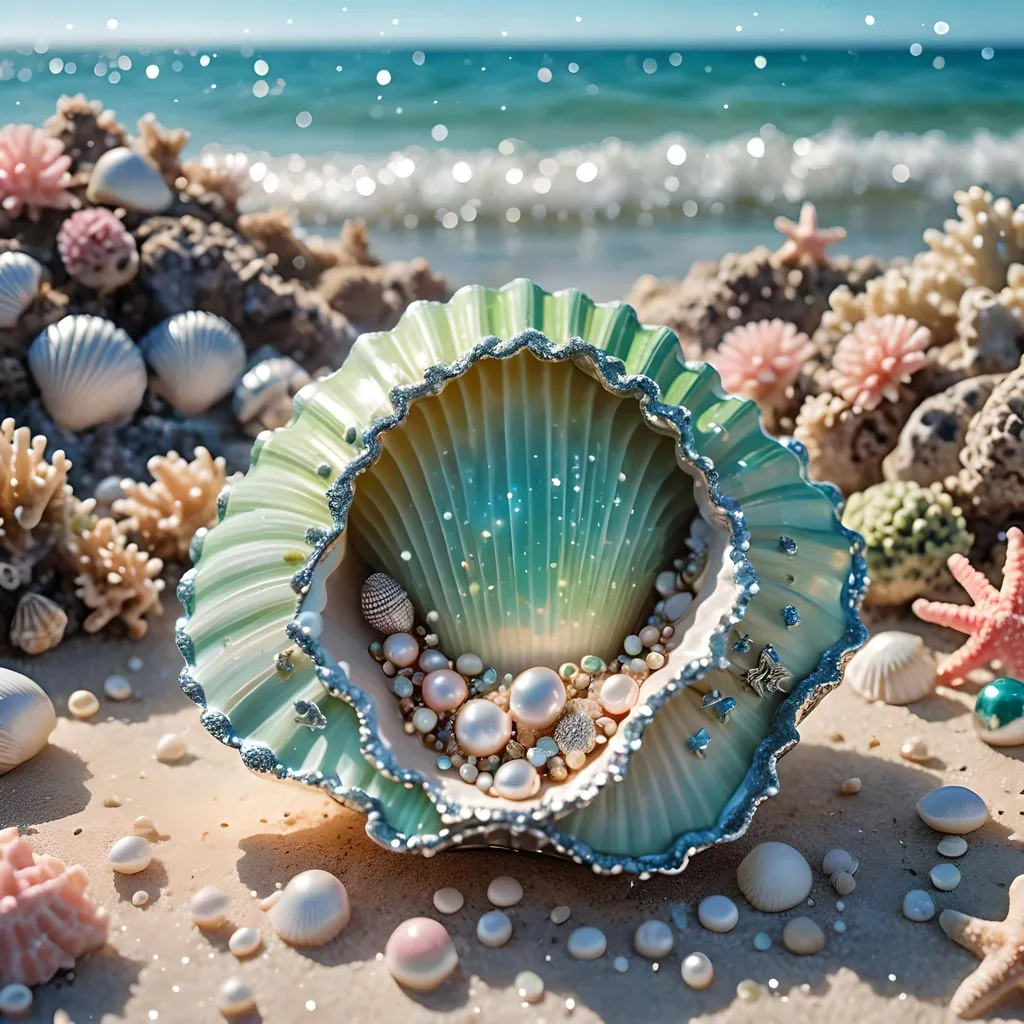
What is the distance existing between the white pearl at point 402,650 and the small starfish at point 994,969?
4.26 feet

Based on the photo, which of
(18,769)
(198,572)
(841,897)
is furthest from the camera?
(18,769)

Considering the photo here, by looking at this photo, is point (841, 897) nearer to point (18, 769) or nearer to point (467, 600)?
point (467, 600)

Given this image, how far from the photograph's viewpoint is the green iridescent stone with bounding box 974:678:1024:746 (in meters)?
2.87

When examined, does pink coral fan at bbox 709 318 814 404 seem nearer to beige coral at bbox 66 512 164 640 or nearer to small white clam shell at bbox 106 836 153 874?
beige coral at bbox 66 512 164 640

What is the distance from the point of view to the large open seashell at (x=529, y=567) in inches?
90.0

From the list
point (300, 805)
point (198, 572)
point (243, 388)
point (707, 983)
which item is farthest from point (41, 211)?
point (707, 983)

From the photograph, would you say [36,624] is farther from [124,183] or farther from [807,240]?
[807,240]

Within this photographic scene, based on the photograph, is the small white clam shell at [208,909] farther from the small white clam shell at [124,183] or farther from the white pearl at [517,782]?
the small white clam shell at [124,183]

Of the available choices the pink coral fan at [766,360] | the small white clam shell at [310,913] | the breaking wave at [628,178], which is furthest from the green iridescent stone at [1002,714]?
the breaking wave at [628,178]

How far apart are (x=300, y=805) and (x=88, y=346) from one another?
2051 millimetres

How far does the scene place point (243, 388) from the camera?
433cm

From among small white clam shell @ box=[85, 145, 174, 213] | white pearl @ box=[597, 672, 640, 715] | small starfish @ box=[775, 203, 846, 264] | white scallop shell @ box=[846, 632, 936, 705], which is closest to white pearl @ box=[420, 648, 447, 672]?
white pearl @ box=[597, 672, 640, 715]

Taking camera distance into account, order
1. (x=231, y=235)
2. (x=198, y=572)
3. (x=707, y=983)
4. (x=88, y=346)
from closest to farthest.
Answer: (x=707, y=983)
(x=198, y=572)
(x=88, y=346)
(x=231, y=235)

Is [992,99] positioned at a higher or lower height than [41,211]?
lower
